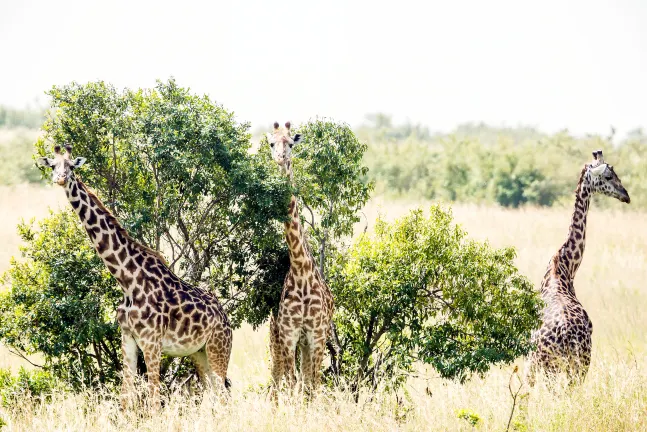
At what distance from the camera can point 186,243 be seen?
488 inches

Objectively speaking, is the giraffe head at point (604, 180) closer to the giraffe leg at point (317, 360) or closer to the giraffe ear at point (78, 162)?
the giraffe leg at point (317, 360)

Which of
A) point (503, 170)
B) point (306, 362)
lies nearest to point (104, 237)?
Result: point (306, 362)

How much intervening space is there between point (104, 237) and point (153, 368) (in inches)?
67.2

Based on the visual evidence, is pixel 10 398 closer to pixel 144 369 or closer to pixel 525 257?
pixel 144 369

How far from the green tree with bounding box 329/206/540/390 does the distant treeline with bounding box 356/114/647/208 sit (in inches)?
1148

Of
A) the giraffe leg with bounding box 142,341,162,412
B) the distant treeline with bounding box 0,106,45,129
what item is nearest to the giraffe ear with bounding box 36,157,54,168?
the giraffe leg with bounding box 142,341,162,412

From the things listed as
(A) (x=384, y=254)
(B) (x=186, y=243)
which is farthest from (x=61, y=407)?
(A) (x=384, y=254)

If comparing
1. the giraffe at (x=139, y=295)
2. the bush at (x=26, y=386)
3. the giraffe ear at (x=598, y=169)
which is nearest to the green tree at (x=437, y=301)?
the giraffe at (x=139, y=295)

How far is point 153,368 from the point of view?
11039 millimetres

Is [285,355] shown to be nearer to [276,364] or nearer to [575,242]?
[276,364]

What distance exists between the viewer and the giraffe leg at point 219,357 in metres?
11.8

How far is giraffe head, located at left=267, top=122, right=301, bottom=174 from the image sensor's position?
38.8 ft

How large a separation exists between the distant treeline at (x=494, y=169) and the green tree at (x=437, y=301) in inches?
1141

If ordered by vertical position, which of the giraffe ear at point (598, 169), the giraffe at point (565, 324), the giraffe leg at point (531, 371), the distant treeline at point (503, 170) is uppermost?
the distant treeline at point (503, 170)
